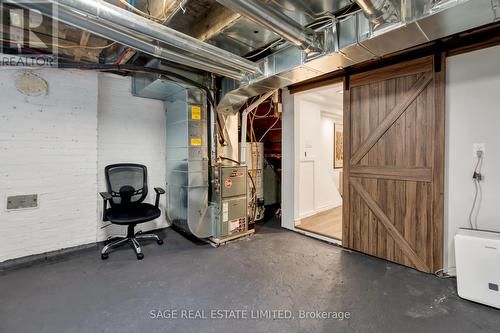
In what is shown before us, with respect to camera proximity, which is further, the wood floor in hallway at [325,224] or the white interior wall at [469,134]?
the wood floor in hallway at [325,224]

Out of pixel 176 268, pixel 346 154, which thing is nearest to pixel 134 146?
pixel 176 268

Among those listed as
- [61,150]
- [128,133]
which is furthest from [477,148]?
[61,150]

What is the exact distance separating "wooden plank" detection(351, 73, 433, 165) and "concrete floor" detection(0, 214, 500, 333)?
1254 mm

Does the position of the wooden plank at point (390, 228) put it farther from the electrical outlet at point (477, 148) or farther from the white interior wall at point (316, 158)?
the white interior wall at point (316, 158)

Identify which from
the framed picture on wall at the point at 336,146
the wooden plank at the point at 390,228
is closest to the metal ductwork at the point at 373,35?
the wooden plank at the point at 390,228

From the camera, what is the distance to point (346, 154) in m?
2.92

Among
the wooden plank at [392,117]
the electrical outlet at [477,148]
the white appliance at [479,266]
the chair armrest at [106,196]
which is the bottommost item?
the white appliance at [479,266]

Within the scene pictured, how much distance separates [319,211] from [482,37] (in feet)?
11.2

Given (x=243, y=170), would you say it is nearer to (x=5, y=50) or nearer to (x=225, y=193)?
(x=225, y=193)

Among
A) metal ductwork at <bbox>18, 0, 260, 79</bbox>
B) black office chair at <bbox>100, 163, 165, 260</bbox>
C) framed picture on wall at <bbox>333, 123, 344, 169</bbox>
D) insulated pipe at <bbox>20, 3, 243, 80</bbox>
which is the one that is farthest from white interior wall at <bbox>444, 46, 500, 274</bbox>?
black office chair at <bbox>100, 163, 165, 260</bbox>

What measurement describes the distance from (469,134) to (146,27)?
2940 millimetres

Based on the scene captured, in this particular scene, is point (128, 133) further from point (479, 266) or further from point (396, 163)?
point (479, 266)

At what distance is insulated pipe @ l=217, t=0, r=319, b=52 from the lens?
1450mm

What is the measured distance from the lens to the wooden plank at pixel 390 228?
2.37m
